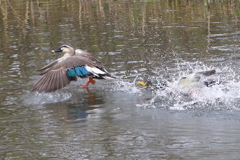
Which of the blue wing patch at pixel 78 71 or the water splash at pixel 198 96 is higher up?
the blue wing patch at pixel 78 71

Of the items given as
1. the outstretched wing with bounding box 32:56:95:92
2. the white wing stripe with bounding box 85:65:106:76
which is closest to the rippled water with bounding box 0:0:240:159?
the outstretched wing with bounding box 32:56:95:92

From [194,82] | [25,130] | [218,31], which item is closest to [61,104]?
[25,130]

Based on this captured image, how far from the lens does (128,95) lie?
8664 millimetres

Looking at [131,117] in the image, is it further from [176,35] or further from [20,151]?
[176,35]

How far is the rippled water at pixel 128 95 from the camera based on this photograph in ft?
19.2

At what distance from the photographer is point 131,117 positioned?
23.7ft

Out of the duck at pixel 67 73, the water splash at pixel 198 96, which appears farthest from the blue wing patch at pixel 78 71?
the water splash at pixel 198 96

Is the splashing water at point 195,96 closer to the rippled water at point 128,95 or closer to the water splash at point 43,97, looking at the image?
the rippled water at point 128,95

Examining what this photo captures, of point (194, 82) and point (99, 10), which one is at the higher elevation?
point (99, 10)

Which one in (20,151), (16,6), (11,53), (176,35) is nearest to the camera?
(20,151)

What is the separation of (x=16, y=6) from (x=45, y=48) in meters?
9.80

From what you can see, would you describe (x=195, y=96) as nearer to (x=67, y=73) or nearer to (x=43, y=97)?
(x=67, y=73)

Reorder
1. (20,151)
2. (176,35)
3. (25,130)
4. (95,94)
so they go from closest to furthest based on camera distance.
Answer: (20,151) < (25,130) < (95,94) < (176,35)

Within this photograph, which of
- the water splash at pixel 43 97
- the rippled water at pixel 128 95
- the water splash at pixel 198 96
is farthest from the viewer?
the water splash at pixel 43 97
